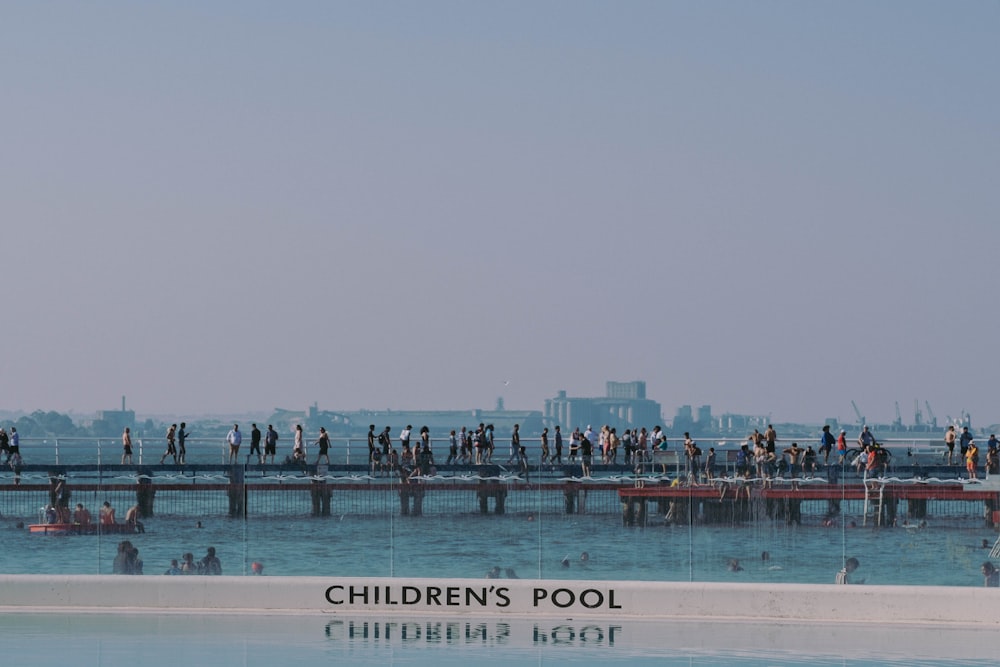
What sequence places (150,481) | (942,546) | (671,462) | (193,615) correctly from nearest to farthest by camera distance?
(193,615)
(942,546)
(671,462)
(150,481)

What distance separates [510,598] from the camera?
24.0 m

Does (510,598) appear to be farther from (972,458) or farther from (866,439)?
(972,458)

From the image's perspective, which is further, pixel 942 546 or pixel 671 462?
pixel 671 462

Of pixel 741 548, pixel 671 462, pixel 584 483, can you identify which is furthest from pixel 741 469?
pixel 741 548

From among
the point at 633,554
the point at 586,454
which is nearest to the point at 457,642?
the point at 633,554

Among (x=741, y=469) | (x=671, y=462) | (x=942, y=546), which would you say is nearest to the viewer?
(x=942, y=546)

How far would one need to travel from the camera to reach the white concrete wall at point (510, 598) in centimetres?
2294

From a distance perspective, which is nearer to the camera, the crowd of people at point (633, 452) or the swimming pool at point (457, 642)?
the swimming pool at point (457, 642)

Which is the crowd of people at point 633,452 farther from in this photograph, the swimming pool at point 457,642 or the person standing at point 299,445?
the swimming pool at point 457,642

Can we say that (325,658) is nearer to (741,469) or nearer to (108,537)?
(108,537)

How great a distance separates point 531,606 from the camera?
23875 mm

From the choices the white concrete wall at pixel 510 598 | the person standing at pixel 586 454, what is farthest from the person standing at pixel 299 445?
the white concrete wall at pixel 510 598

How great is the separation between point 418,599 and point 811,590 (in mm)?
5701

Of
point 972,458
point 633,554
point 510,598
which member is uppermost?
point 972,458
